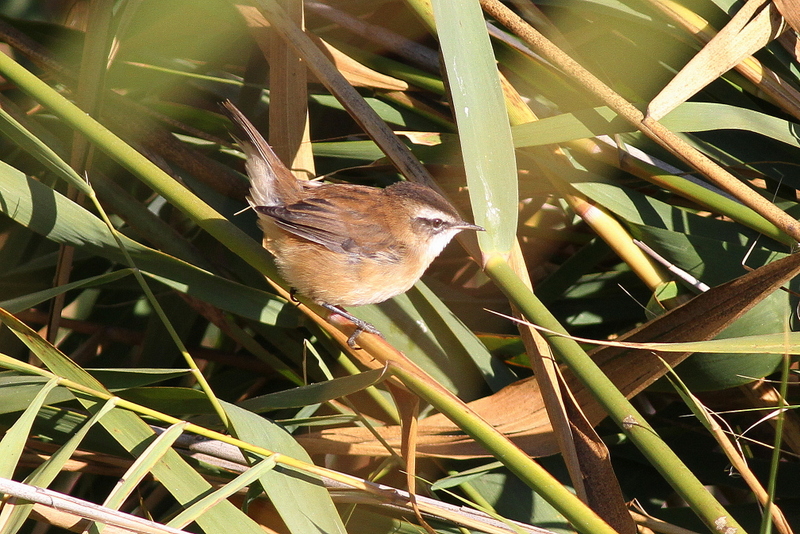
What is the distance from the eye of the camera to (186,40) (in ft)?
10.6

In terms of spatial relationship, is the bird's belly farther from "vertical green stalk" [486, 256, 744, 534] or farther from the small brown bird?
"vertical green stalk" [486, 256, 744, 534]

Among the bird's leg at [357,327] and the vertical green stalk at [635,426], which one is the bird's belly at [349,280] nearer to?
the bird's leg at [357,327]

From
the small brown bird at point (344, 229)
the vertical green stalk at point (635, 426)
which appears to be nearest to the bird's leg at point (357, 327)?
the small brown bird at point (344, 229)

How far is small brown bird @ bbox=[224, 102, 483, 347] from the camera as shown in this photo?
2.56 meters

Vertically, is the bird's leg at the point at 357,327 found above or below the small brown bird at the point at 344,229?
below

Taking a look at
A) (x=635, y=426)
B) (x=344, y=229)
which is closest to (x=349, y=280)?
(x=344, y=229)

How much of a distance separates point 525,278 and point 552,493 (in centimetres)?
94

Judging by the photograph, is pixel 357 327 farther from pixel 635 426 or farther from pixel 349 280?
pixel 635 426

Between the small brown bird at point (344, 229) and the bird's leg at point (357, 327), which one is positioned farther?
the small brown bird at point (344, 229)

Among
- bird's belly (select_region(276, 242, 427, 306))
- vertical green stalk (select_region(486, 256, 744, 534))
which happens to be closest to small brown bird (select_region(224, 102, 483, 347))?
bird's belly (select_region(276, 242, 427, 306))

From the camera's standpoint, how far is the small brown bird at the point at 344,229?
256cm

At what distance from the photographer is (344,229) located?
278 cm

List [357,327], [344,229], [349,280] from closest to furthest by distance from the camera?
[357,327]
[349,280]
[344,229]

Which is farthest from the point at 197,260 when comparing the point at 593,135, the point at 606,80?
the point at 606,80
